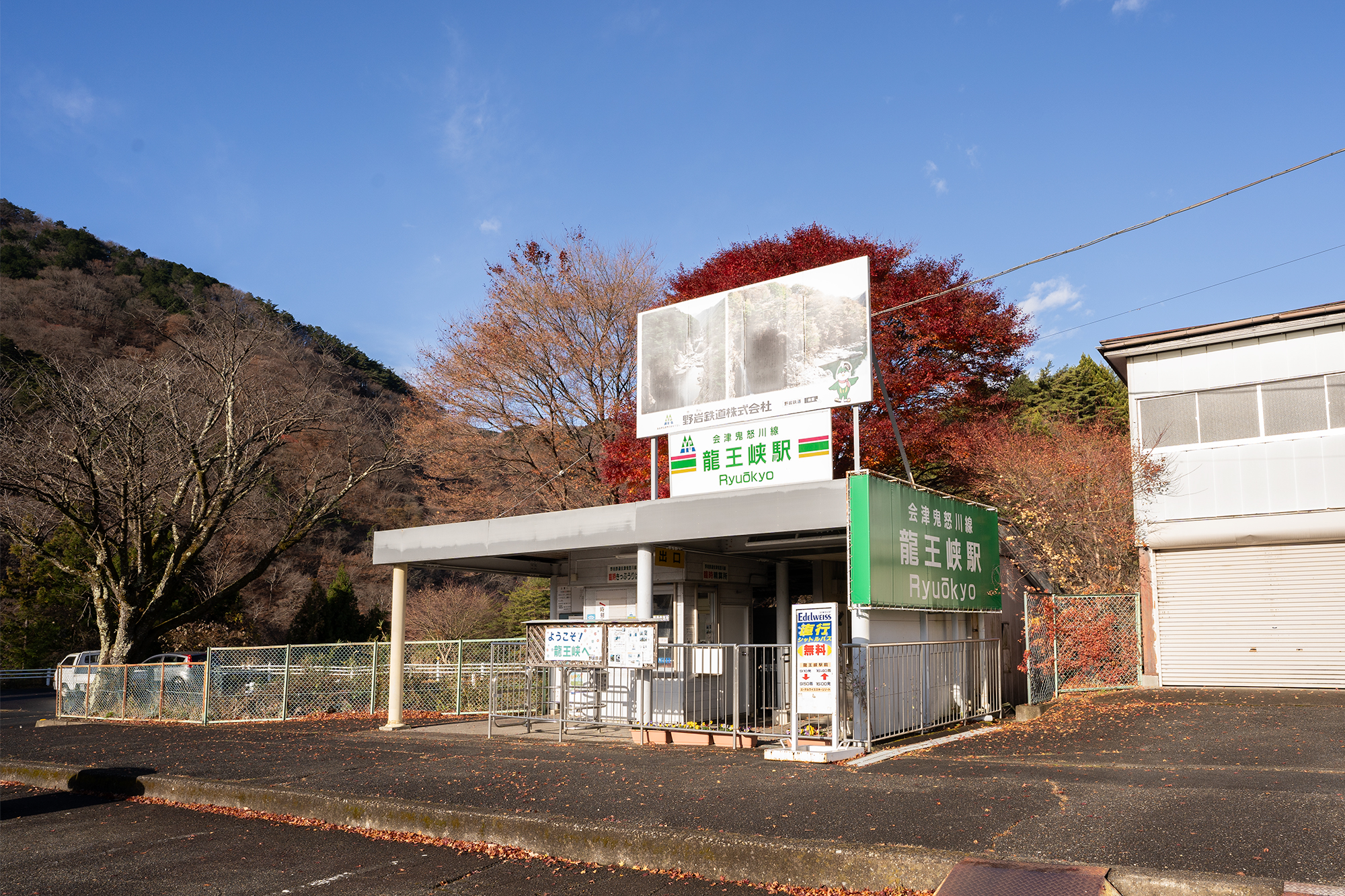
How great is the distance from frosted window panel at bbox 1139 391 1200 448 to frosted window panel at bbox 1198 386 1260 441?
170mm

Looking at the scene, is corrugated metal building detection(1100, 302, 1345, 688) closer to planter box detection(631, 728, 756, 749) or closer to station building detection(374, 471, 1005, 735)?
station building detection(374, 471, 1005, 735)

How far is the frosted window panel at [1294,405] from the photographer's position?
15377 mm

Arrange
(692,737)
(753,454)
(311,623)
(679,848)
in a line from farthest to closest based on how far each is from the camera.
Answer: (311,623) → (753,454) → (692,737) → (679,848)

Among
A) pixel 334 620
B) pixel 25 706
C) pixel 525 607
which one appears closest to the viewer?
pixel 25 706

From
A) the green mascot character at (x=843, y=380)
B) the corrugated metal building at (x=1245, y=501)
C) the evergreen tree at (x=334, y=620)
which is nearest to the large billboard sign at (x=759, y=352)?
the green mascot character at (x=843, y=380)

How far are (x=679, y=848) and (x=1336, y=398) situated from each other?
14513 mm

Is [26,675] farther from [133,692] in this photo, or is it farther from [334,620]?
[133,692]

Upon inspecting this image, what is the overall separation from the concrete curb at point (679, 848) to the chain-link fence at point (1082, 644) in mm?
11210

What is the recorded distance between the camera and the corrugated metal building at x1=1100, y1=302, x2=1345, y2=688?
49.9ft

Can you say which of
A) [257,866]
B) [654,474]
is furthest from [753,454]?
[257,866]

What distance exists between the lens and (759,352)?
1377 centimetres

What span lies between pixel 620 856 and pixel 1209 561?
1377 cm

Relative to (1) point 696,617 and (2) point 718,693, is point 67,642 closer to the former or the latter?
(1) point 696,617

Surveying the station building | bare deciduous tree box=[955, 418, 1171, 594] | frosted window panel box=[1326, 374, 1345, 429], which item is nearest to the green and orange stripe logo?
the station building
